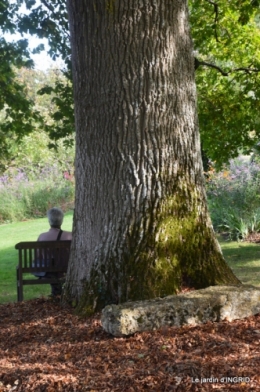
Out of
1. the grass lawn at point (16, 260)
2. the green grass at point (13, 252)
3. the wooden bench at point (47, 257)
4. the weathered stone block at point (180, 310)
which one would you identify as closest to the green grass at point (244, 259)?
the grass lawn at point (16, 260)

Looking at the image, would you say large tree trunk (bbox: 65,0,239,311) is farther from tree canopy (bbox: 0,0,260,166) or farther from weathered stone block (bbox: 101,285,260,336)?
tree canopy (bbox: 0,0,260,166)

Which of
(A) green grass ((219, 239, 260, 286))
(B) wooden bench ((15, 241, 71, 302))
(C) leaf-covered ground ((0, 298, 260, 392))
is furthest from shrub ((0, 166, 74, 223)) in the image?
(C) leaf-covered ground ((0, 298, 260, 392))

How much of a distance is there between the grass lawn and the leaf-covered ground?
186 inches

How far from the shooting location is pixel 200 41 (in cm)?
1196

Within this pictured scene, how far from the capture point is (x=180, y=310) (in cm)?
517

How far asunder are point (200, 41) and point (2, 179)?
1499 centimetres

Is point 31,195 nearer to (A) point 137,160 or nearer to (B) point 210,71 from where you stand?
(B) point 210,71

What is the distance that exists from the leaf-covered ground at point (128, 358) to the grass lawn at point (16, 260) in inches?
186

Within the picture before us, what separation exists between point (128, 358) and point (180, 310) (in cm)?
77

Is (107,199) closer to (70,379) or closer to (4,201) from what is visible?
(70,379)

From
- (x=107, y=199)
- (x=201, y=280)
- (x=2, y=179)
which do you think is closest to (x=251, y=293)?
(x=201, y=280)

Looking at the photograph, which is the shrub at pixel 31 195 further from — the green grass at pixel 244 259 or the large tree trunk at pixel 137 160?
the large tree trunk at pixel 137 160

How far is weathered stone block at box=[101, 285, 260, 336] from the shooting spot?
507 cm

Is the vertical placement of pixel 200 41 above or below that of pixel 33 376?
above
